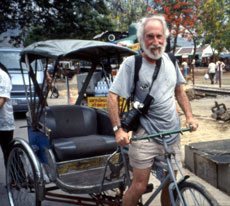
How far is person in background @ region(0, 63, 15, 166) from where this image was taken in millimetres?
3266

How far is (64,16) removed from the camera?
58.3 feet

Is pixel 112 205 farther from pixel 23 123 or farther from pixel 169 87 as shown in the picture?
pixel 23 123

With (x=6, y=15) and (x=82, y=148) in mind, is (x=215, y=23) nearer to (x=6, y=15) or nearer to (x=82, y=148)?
(x=6, y=15)

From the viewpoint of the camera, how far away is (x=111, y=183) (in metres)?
2.75

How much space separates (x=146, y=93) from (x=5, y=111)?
6.39ft

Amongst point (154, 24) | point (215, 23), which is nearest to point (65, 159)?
point (154, 24)

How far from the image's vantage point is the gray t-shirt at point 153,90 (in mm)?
2223

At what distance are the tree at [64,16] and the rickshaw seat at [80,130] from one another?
1473 centimetres

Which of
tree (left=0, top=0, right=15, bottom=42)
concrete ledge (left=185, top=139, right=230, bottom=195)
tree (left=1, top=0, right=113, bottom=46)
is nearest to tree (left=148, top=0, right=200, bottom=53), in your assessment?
tree (left=1, top=0, right=113, bottom=46)

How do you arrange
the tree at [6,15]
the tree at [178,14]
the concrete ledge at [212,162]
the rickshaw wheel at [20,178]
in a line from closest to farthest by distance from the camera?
1. the rickshaw wheel at [20,178]
2. the concrete ledge at [212,162]
3. the tree at [6,15]
4. the tree at [178,14]

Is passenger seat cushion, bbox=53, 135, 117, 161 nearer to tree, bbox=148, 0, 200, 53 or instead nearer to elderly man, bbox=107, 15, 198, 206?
elderly man, bbox=107, 15, 198, 206

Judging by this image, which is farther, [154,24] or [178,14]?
[178,14]

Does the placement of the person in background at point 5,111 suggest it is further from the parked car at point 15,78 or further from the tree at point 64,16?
the tree at point 64,16

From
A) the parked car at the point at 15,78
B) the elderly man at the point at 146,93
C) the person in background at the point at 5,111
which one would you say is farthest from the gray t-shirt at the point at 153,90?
the parked car at the point at 15,78
